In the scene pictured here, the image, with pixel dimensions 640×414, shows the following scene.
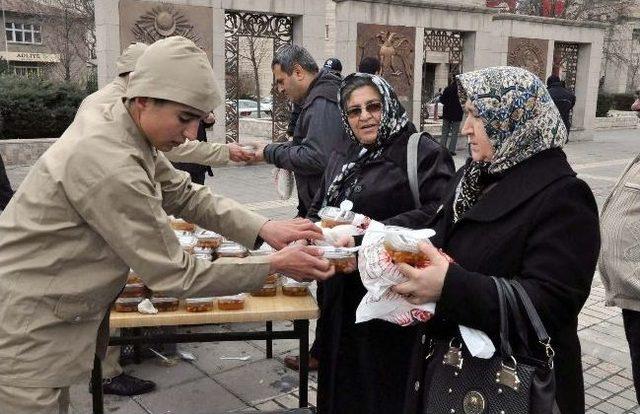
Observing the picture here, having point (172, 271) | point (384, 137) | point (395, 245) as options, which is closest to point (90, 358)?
point (172, 271)

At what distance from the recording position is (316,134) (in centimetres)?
384

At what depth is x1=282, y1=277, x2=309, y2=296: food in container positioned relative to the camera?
10.1 ft

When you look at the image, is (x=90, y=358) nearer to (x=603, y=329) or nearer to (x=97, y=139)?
(x=97, y=139)

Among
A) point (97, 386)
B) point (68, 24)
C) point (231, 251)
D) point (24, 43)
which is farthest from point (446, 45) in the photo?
point (24, 43)

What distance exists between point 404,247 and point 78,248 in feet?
3.39

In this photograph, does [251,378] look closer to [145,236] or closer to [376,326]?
[376,326]

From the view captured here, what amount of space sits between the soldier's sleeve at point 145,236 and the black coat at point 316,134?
178 centimetres

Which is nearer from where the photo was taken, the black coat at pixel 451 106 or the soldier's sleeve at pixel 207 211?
the soldier's sleeve at pixel 207 211

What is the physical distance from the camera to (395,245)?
186cm

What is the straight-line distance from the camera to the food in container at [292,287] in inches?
122

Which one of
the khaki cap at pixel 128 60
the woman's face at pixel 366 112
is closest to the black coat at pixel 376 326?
the woman's face at pixel 366 112

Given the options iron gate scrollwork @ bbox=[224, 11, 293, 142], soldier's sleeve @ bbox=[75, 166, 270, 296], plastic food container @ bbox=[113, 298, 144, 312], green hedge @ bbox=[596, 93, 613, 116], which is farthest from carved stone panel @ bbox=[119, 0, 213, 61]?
green hedge @ bbox=[596, 93, 613, 116]

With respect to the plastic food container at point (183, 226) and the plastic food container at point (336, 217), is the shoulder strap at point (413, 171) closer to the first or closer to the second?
the plastic food container at point (336, 217)

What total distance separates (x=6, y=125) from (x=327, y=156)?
1113 centimetres
